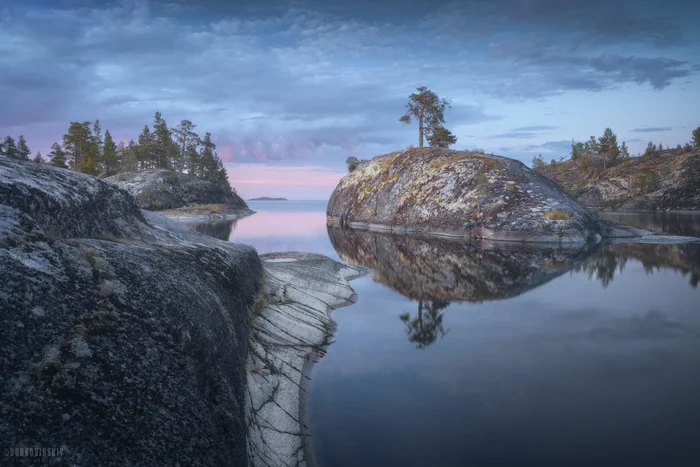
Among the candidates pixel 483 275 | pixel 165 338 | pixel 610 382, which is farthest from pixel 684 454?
pixel 483 275

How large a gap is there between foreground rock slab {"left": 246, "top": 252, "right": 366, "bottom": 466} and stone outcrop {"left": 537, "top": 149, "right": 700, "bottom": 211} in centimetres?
8682

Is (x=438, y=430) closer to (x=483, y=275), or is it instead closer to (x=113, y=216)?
(x=113, y=216)

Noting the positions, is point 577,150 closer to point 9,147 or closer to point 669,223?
point 669,223

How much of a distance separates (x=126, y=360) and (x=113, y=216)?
5.17m

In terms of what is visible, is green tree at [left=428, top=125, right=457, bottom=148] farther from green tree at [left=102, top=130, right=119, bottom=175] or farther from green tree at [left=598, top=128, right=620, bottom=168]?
green tree at [left=102, top=130, right=119, bottom=175]

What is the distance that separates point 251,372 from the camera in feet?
27.3

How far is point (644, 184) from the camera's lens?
281 feet

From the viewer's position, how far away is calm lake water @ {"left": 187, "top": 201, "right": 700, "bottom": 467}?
7.14 metres

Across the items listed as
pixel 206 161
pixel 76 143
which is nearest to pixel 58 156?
pixel 76 143

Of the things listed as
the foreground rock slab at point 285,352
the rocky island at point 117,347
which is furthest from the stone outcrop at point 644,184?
the rocky island at point 117,347

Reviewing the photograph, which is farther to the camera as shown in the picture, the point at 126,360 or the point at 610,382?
the point at 610,382

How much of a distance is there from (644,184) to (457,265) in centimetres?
8148

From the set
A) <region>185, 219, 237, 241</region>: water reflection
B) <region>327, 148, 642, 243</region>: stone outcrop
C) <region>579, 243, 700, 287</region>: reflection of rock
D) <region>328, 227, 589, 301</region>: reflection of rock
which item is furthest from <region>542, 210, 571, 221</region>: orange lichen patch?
<region>185, 219, 237, 241</region>: water reflection

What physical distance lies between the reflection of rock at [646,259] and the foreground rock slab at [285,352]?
1547cm
